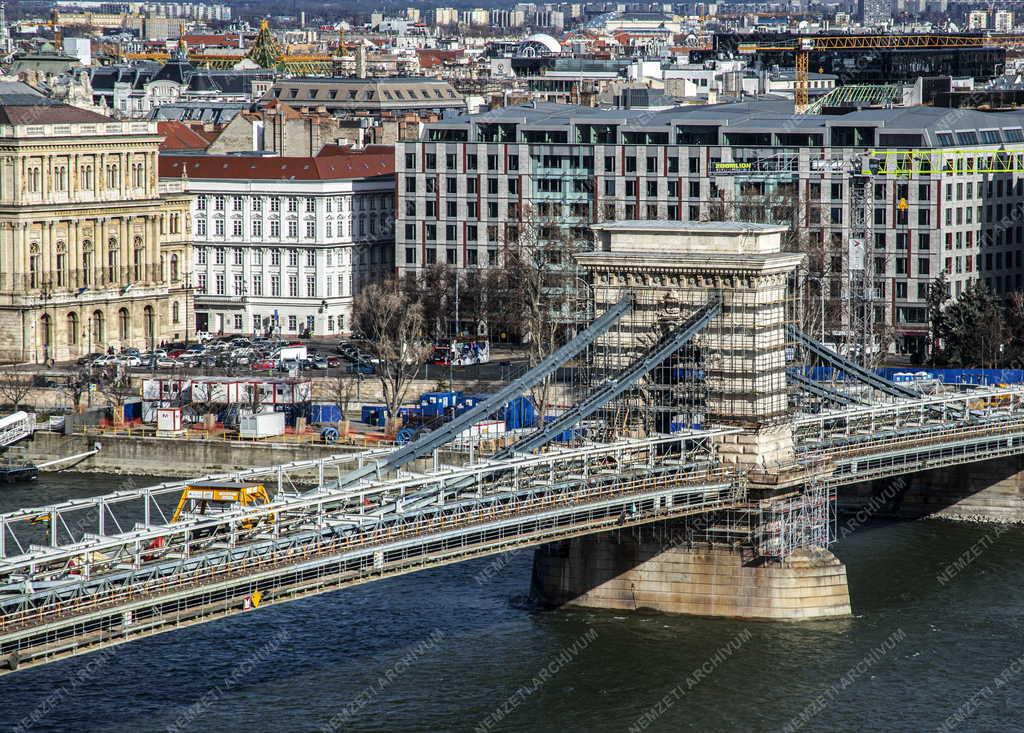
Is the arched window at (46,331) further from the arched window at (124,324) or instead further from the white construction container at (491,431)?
the white construction container at (491,431)

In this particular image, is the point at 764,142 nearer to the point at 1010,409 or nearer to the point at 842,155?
the point at 842,155

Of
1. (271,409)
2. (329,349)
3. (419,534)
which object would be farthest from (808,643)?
(329,349)

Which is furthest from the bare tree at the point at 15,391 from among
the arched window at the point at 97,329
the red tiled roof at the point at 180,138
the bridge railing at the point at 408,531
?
the bridge railing at the point at 408,531

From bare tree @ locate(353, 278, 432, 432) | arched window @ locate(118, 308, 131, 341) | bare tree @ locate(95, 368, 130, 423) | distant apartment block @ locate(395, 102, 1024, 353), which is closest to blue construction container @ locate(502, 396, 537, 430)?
bare tree @ locate(353, 278, 432, 432)

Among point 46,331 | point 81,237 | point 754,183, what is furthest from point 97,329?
point 754,183

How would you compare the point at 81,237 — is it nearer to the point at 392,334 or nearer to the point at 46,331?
the point at 46,331

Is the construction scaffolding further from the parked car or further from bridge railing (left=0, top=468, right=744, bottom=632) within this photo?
the parked car
